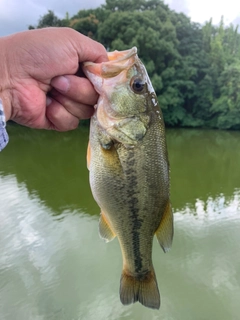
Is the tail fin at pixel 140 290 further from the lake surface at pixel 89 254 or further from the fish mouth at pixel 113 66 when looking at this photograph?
the lake surface at pixel 89 254

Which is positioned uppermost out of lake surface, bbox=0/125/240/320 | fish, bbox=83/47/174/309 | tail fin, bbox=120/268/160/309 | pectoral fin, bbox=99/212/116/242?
fish, bbox=83/47/174/309

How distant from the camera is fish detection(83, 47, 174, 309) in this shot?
71.1 inches

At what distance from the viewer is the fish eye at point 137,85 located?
181cm

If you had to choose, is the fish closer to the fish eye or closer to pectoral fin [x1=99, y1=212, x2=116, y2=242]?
the fish eye

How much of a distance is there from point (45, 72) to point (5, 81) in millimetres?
215

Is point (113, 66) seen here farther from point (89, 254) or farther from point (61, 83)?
point (89, 254)

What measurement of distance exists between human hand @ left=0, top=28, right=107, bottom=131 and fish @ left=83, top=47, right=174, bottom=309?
3.3 inches

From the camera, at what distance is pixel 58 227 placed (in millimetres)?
9203

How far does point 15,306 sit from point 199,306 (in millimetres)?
3482

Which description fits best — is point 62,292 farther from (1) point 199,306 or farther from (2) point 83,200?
(2) point 83,200

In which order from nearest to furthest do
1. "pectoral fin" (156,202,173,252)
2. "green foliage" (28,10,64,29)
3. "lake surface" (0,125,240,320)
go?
"pectoral fin" (156,202,173,252) < "lake surface" (0,125,240,320) < "green foliage" (28,10,64,29)

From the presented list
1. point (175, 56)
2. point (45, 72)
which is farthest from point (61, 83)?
point (175, 56)

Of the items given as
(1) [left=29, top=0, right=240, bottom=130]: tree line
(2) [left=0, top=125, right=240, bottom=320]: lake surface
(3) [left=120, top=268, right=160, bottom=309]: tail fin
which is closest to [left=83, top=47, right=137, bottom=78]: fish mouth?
(3) [left=120, top=268, right=160, bottom=309]: tail fin

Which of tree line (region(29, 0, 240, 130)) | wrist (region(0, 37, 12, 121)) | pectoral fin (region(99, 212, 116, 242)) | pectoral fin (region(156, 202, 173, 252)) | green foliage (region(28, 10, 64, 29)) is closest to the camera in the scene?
wrist (region(0, 37, 12, 121))
